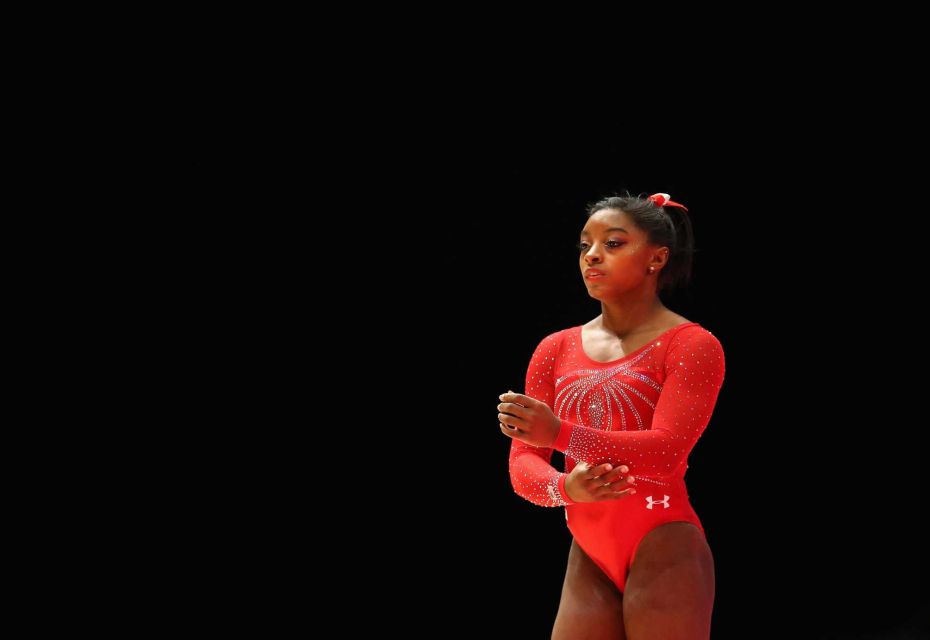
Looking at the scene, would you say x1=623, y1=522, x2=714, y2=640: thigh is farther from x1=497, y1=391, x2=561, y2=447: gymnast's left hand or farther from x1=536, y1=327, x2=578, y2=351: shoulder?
x1=536, y1=327, x2=578, y2=351: shoulder

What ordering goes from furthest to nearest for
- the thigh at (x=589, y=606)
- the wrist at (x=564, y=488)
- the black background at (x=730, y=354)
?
the black background at (x=730, y=354) → the thigh at (x=589, y=606) → the wrist at (x=564, y=488)

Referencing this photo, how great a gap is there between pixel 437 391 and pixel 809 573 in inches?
45.6

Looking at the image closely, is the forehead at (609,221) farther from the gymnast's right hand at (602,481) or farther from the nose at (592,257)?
the gymnast's right hand at (602,481)

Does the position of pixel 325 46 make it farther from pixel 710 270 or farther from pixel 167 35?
pixel 710 270

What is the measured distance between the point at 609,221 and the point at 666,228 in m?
0.12

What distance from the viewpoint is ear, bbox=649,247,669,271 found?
2008 millimetres

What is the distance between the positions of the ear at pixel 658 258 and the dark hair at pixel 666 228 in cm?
1

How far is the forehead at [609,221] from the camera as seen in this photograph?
78.5 inches

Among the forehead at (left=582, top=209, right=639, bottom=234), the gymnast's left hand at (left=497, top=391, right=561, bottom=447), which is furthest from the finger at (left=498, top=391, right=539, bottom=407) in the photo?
the forehead at (left=582, top=209, right=639, bottom=234)

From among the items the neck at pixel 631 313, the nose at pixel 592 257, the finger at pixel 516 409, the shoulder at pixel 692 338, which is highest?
the nose at pixel 592 257

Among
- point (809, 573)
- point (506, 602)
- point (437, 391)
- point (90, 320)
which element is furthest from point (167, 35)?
point (809, 573)

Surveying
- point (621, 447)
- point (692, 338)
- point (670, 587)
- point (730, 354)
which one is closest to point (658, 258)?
point (692, 338)

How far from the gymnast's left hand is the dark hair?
20.3 inches

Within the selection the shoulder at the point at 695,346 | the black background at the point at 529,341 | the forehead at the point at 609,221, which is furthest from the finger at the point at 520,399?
the black background at the point at 529,341
